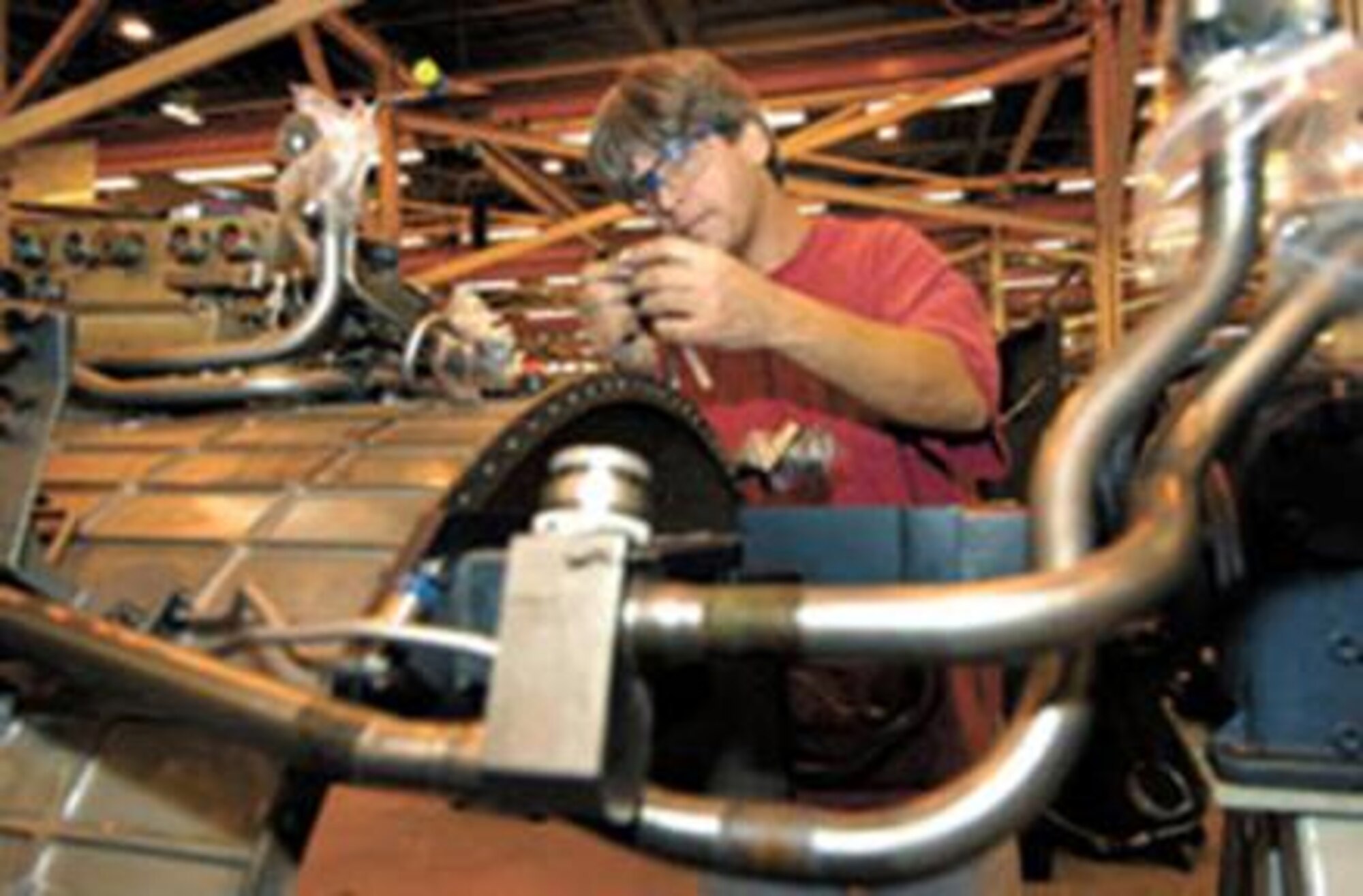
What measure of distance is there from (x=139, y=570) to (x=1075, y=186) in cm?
482

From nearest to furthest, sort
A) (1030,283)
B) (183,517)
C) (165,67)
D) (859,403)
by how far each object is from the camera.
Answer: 1. (183,517)
2. (859,403)
3. (165,67)
4. (1030,283)

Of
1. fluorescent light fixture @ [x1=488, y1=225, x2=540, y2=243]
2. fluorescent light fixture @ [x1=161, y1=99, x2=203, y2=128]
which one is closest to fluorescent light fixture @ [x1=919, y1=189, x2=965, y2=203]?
fluorescent light fixture @ [x1=488, y1=225, x2=540, y2=243]

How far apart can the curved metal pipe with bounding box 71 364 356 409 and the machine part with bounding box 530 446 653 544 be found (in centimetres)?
49

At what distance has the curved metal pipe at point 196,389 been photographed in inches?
32.6

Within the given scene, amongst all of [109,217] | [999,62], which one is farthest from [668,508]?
[999,62]

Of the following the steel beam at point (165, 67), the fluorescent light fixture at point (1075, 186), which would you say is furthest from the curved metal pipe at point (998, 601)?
the fluorescent light fixture at point (1075, 186)

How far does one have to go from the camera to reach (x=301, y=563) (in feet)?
1.77

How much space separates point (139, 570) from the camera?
56 cm

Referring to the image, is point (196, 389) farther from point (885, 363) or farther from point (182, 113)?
point (182, 113)

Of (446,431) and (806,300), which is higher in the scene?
(806,300)

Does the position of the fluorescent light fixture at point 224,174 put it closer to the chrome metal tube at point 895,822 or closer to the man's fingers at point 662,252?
the man's fingers at point 662,252

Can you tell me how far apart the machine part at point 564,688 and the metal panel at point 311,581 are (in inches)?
5.9

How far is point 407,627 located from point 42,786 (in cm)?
25

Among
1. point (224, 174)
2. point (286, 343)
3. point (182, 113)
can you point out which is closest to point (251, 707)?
point (286, 343)
